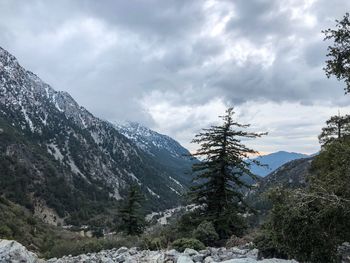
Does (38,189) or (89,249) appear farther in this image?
(38,189)

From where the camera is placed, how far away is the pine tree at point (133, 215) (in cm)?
4246

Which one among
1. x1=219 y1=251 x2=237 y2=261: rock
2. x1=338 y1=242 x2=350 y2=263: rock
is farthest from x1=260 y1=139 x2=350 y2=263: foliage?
x1=219 y1=251 x2=237 y2=261: rock

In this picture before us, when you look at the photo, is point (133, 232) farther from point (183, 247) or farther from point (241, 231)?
point (183, 247)

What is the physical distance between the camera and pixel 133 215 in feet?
141

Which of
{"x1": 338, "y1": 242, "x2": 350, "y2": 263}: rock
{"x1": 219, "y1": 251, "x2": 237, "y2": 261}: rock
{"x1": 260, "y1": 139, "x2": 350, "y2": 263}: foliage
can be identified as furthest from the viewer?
{"x1": 219, "y1": 251, "x2": 237, "y2": 261}: rock

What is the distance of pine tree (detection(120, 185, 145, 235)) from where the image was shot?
42.5m

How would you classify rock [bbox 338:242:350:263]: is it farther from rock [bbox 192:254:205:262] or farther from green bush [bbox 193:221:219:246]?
green bush [bbox 193:221:219:246]

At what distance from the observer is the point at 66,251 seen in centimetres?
1955

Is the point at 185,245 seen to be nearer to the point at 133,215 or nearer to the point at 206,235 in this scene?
the point at 206,235

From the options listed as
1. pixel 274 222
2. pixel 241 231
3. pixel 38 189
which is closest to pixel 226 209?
pixel 241 231

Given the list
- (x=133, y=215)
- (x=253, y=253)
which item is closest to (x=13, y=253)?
(x=253, y=253)

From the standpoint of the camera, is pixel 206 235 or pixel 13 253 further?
pixel 206 235

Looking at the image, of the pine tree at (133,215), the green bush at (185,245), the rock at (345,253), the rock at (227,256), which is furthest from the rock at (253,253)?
the pine tree at (133,215)

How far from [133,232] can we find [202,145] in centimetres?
2124
